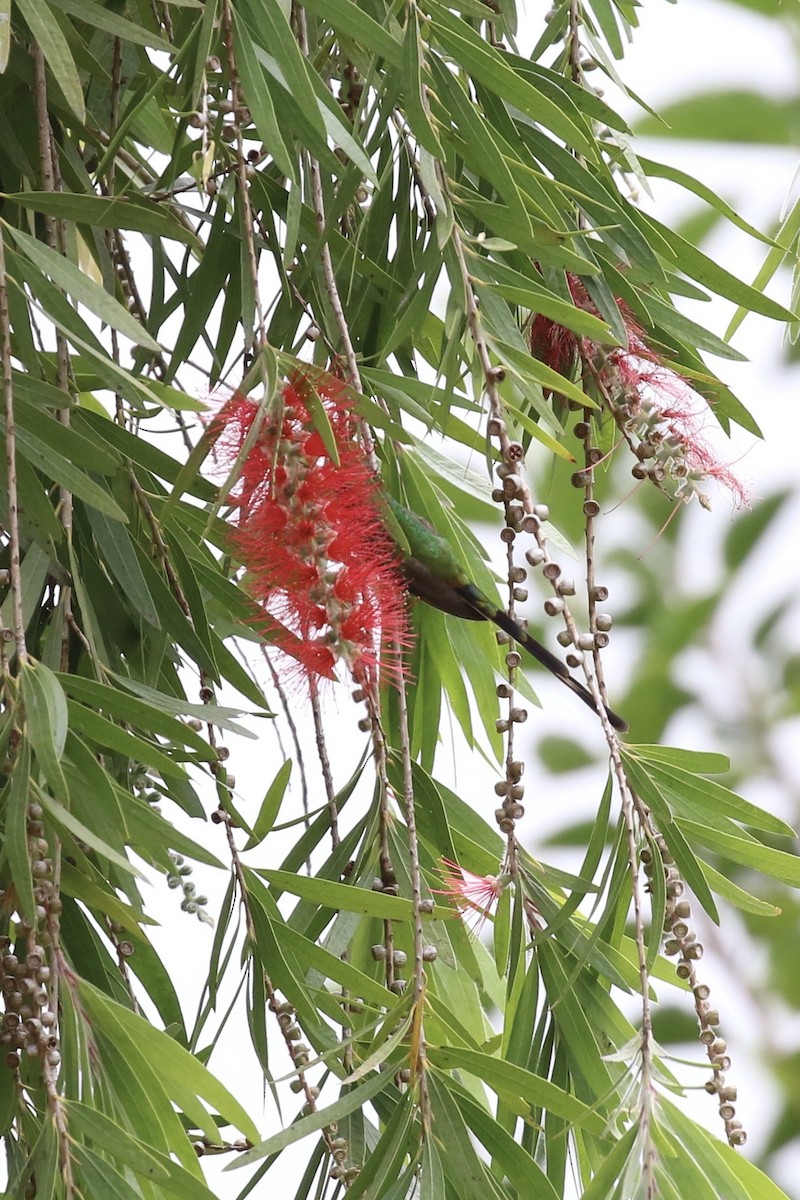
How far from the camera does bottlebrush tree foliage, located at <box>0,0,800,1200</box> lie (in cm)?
43

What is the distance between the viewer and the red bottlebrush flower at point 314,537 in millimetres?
433

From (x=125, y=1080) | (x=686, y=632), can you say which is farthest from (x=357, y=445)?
(x=686, y=632)

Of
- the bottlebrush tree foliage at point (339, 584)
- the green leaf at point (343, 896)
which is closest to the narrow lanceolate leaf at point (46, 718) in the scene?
the bottlebrush tree foliage at point (339, 584)

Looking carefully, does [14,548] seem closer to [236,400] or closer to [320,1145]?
[236,400]

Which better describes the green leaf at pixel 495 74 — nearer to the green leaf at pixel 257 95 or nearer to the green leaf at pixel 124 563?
the green leaf at pixel 257 95

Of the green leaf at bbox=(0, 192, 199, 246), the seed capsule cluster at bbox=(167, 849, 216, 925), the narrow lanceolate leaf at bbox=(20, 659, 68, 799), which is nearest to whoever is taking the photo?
the narrow lanceolate leaf at bbox=(20, 659, 68, 799)

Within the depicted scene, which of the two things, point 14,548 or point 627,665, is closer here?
point 14,548

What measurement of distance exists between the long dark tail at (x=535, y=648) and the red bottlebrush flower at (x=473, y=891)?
9 cm

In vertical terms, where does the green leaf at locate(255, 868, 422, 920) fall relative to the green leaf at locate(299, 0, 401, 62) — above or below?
below

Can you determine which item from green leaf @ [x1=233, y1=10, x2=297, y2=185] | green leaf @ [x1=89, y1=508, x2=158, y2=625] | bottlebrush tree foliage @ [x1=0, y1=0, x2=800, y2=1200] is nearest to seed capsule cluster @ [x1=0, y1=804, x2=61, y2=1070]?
bottlebrush tree foliage @ [x1=0, y1=0, x2=800, y2=1200]

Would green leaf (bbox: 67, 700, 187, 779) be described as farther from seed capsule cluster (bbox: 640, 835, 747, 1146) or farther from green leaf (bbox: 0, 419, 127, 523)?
seed capsule cluster (bbox: 640, 835, 747, 1146)

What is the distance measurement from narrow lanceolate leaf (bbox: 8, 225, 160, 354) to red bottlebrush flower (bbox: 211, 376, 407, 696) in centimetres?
5

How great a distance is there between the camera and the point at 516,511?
1.31ft

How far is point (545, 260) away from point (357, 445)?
0.10m
